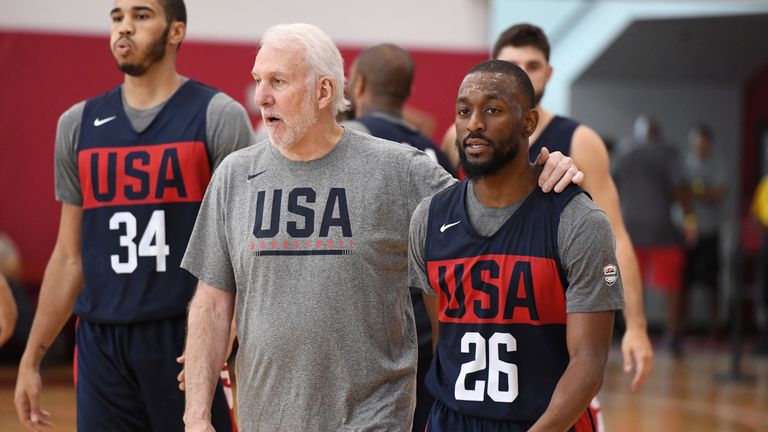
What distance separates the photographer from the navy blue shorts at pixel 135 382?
3.90 meters

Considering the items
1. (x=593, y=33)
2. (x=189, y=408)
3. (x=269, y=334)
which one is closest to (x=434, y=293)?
(x=269, y=334)

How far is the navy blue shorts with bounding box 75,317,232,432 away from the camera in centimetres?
390

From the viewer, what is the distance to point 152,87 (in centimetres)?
407

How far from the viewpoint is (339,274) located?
10.4 feet

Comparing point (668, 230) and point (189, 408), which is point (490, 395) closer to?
point (189, 408)

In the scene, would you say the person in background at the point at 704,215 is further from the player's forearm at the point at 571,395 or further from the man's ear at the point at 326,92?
the player's forearm at the point at 571,395

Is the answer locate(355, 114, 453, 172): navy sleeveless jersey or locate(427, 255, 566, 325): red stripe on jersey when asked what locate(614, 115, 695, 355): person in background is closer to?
locate(355, 114, 453, 172): navy sleeveless jersey

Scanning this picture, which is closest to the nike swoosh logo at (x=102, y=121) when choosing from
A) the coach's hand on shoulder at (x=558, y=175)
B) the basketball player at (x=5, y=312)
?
the basketball player at (x=5, y=312)

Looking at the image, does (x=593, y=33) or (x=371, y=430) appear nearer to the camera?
(x=371, y=430)

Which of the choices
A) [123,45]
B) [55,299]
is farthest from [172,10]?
[55,299]

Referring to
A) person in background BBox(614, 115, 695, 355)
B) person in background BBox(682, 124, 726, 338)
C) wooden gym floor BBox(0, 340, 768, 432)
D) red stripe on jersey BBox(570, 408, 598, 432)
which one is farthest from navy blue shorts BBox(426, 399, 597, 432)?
person in background BBox(682, 124, 726, 338)

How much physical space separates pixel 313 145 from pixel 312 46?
0.93 feet

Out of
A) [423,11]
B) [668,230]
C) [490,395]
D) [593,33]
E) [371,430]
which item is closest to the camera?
[490,395]

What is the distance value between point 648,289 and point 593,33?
10.3 ft
